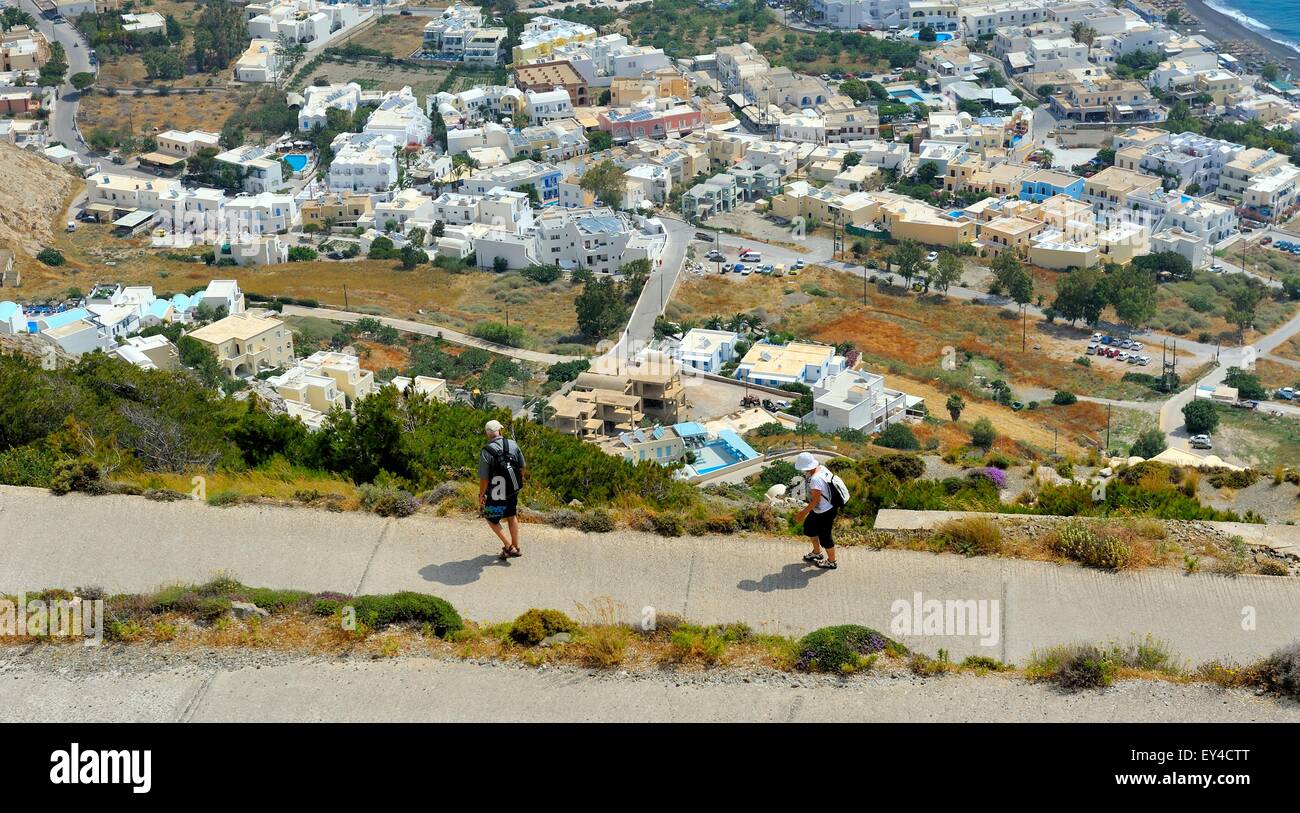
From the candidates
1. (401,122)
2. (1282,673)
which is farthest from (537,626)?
(401,122)

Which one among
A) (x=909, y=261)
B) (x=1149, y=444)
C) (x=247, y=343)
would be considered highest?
(x=1149, y=444)

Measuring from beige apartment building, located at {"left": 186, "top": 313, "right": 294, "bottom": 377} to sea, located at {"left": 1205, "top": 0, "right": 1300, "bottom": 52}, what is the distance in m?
38.3

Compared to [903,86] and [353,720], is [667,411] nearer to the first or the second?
[353,720]

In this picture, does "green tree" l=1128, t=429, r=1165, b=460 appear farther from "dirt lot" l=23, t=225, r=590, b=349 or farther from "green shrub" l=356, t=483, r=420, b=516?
"green shrub" l=356, t=483, r=420, b=516

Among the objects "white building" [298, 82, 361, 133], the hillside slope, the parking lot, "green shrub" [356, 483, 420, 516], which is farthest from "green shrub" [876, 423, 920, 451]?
"white building" [298, 82, 361, 133]

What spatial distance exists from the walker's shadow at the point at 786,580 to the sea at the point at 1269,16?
156ft

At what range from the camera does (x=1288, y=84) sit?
4431 cm

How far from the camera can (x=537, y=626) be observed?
6.18 m

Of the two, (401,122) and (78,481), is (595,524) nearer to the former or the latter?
(78,481)

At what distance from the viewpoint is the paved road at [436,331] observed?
25375 millimetres

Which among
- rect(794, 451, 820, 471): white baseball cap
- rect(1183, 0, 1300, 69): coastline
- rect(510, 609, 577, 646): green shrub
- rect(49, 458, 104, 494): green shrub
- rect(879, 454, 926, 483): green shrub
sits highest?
rect(794, 451, 820, 471): white baseball cap

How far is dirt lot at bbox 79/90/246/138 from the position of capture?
133 ft

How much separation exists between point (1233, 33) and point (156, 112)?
119ft

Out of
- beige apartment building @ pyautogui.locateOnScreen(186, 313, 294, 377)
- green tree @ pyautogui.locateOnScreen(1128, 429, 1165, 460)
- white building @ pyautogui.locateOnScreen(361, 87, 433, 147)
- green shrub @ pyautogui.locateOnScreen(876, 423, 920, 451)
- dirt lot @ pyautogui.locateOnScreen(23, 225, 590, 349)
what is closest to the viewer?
green shrub @ pyautogui.locateOnScreen(876, 423, 920, 451)
